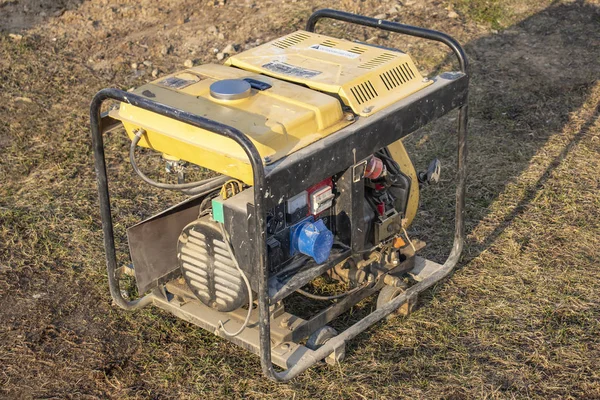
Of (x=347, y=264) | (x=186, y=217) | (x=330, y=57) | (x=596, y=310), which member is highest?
(x=330, y=57)

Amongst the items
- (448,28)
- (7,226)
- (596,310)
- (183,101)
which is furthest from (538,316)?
(448,28)

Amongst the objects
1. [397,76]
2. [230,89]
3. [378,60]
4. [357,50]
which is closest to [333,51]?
[357,50]

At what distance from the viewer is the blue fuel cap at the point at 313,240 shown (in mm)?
3354

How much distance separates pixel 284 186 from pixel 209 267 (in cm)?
71

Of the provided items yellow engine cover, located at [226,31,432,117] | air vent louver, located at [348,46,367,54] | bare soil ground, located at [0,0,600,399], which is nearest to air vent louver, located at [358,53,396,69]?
yellow engine cover, located at [226,31,432,117]

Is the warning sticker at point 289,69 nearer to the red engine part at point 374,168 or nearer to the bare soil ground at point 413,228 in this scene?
the red engine part at point 374,168

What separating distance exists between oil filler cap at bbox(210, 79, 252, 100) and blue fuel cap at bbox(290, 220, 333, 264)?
0.56 meters

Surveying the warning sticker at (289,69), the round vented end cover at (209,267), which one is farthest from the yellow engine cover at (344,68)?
the round vented end cover at (209,267)

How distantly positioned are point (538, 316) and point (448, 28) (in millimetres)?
3536

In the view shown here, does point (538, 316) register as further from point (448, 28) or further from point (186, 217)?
point (448, 28)

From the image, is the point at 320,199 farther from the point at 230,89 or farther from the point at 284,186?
the point at 230,89

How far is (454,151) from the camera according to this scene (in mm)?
5402

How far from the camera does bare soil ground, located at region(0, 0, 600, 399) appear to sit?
364cm

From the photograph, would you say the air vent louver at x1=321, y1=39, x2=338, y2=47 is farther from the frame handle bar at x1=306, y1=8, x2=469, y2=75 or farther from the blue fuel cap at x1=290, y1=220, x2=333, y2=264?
the blue fuel cap at x1=290, y1=220, x2=333, y2=264
